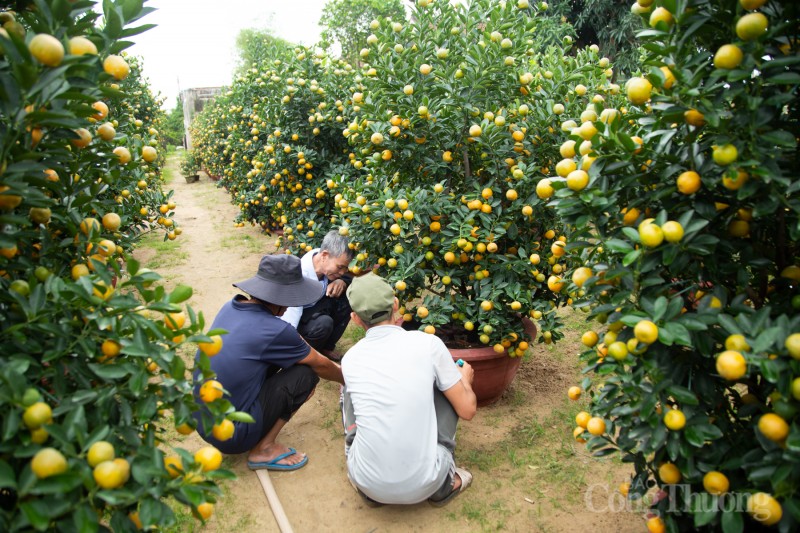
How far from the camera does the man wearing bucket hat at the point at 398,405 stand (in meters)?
2.17

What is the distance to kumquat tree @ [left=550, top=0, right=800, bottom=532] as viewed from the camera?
114cm

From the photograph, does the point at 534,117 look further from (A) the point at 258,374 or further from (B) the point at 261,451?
(B) the point at 261,451

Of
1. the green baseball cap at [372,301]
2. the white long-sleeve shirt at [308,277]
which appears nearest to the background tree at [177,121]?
the white long-sleeve shirt at [308,277]

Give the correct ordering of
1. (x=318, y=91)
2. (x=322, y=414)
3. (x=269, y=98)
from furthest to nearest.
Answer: (x=269, y=98) → (x=318, y=91) → (x=322, y=414)

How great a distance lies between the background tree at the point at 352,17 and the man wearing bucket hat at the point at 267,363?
12.6 metres

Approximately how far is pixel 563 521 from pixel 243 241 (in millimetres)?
6152

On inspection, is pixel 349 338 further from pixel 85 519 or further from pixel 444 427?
pixel 85 519

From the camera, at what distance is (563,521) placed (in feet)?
7.55

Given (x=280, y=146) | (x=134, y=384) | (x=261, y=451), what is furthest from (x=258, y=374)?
(x=280, y=146)

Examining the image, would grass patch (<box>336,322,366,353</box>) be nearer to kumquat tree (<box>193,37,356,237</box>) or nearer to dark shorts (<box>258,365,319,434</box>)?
kumquat tree (<box>193,37,356,237</box>)

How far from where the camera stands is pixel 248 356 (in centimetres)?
253

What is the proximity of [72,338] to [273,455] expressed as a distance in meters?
1.81

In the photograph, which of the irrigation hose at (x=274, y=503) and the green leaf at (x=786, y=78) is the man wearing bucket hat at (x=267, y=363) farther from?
the green leaf at (x=786, y=78)

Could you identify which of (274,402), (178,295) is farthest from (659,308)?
(274,402)
